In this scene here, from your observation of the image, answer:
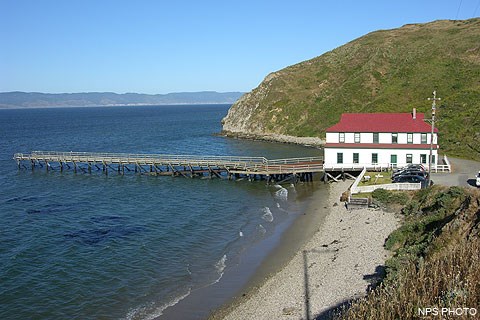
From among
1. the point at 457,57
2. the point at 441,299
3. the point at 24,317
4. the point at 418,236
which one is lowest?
the point at 24,317

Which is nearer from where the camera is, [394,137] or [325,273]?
[325,273]

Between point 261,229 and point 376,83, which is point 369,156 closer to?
point 261,229

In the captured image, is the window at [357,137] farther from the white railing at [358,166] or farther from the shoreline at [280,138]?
the shoreline at [280,138]

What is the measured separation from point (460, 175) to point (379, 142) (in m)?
10.5

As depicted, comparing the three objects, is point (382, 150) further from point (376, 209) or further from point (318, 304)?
point (318, 304)

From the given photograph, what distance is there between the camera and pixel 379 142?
169 ft

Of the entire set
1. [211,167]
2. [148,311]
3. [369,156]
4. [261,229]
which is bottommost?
[148,311]

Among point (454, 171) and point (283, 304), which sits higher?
point (454, 171)

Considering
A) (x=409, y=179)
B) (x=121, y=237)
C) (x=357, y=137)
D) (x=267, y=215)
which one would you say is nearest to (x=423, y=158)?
(x=357, y=137)

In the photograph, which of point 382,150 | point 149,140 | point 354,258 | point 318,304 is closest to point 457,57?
point 382,150

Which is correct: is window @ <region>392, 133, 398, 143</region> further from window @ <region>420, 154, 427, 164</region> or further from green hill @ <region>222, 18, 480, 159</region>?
green hill @ <region>222, 18, 480, 159</region>

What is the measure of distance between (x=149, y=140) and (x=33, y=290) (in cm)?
9304

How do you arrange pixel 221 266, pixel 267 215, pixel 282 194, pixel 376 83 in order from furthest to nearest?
1. pixel 376 83
2. pixel 282 194
3. pixel 267 215
4. pixel 221 266

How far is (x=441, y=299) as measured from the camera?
37.3ft
